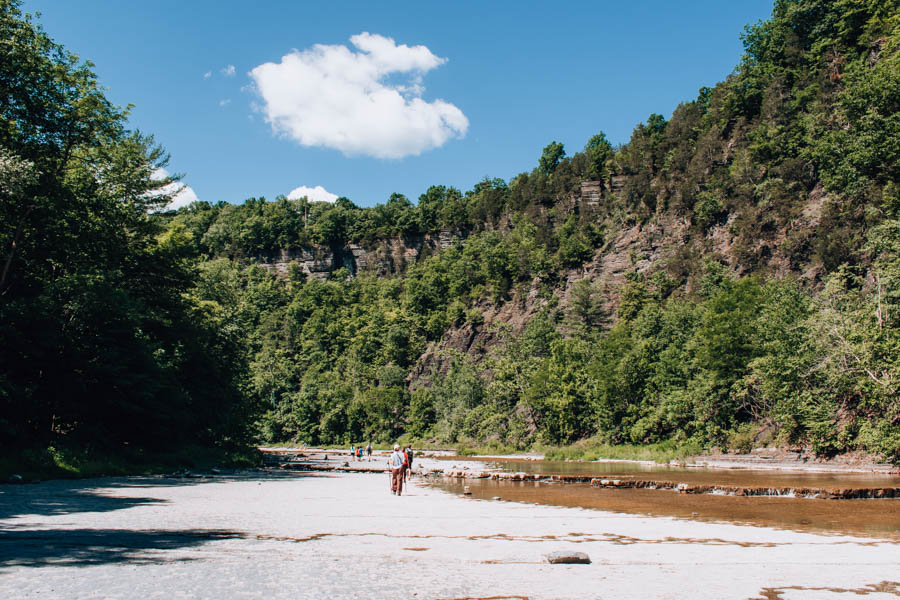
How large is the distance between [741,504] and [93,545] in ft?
54.8

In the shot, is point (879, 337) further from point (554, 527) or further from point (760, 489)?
point (554, 527)

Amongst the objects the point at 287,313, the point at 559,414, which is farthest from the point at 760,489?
the point at 287,313

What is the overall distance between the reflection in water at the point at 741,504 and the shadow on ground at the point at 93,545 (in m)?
11.1

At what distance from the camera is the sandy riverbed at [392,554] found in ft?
19.8

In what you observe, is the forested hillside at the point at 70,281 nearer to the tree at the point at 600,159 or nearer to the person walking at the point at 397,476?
the person walking at the point at 397,476

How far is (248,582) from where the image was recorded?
6000 mm

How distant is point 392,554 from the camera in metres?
8.13

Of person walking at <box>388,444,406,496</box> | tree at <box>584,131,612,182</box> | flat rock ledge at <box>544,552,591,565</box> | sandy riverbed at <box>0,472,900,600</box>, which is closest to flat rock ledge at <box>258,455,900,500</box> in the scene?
sandy riverbed at <box>0,472,900,600</box>

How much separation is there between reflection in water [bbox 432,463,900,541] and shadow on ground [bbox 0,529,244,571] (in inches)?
436

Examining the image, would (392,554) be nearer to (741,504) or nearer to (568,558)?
(568,558)

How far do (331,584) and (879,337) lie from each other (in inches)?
1329

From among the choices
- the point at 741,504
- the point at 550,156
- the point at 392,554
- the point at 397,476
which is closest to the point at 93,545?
the point at 392,554

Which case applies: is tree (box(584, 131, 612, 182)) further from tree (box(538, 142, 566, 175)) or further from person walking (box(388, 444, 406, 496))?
person walking (box(388, 444, 406, 496))

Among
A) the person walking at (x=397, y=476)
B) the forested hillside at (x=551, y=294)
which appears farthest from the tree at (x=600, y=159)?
the person walking at (x=397, y=476)
